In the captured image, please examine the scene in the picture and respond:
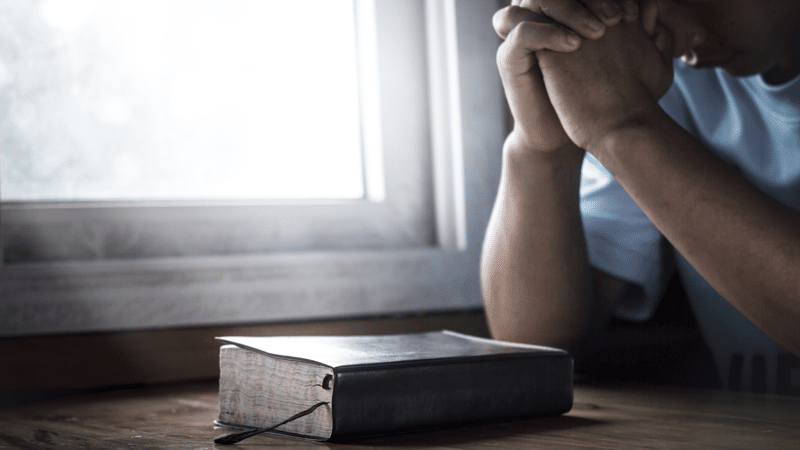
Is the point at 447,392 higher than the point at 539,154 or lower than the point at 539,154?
lower

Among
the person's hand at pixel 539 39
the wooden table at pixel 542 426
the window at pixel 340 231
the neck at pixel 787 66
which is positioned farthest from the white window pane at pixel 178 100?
the neck at pixel 787 66

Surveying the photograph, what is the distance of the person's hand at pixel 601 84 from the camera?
626 millimetres

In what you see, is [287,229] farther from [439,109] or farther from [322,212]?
[439,109]

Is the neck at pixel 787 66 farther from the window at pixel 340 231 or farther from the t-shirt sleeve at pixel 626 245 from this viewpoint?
the window at pixel 340 231

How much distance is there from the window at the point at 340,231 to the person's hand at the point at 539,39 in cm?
38

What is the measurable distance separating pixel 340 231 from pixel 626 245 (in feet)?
1.37

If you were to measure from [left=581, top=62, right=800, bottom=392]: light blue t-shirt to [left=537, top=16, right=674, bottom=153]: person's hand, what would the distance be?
0.85ft

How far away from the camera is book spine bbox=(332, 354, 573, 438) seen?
0.46 m

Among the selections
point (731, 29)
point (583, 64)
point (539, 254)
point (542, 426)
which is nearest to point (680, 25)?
point (731, 29)

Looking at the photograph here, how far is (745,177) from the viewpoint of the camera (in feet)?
2.77

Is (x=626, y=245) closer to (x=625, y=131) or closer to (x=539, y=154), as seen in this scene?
(x=539, y=154)

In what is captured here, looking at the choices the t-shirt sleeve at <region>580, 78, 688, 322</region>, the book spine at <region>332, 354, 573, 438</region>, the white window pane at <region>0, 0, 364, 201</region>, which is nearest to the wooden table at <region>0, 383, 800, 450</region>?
the book spine at <region>332, 354, 573, 438</region>

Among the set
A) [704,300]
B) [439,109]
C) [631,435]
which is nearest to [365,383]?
[631,435]

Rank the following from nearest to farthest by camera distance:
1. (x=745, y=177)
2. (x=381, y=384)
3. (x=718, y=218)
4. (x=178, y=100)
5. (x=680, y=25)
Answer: (x=381, y=384) → (x=718, y=218) → (x=680, y=25) → (x=745, y=177) → (x=178, y=100)
